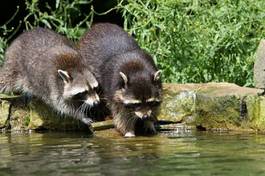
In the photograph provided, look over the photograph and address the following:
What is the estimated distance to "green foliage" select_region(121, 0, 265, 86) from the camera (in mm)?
10133

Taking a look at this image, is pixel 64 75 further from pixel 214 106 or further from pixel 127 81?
pixel 214 106

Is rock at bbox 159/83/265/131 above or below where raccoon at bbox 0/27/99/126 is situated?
below

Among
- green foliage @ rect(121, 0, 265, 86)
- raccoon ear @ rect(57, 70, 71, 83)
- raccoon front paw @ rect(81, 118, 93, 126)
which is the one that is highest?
green foliage @ rect(121, 0, 265, 86)

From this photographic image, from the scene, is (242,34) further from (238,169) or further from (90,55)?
(238,169)

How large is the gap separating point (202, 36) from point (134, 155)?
299 cm

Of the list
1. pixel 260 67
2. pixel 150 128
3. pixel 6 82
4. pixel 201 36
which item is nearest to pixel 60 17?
pixel 6 82

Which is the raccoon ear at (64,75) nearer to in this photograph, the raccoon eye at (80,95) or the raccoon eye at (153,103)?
the raccoon eye at (80,95)

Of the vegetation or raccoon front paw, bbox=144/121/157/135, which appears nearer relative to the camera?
raccoon front paw, bbox=144/121/157/135

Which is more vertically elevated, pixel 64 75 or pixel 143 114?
pixel 64 75

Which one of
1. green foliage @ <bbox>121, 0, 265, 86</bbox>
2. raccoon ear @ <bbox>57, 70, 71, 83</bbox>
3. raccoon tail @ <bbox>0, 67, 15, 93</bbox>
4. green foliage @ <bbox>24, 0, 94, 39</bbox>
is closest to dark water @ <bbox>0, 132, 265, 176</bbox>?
raccoon ear @ <bbox>57, 70, 71, 83</bbox>

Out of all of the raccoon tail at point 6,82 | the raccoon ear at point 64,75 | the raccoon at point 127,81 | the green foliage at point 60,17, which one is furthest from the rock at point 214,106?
the green foliage at point 60,17

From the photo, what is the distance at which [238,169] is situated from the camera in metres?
6.83

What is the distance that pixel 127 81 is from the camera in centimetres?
893

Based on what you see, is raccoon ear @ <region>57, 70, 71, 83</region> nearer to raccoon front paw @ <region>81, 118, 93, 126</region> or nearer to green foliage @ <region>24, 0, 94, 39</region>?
raccoon front paw @ <region>81, 118, 93, 126</region>
